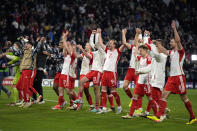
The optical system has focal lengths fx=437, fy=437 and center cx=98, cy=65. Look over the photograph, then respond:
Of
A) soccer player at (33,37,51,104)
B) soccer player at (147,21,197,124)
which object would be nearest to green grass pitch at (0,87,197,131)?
soccer player at (147,21,197,124)

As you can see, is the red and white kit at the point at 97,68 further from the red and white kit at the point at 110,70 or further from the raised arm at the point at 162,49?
the raised arm at the point at 162,49

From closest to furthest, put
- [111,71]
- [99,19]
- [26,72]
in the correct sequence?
[111,71], [26,72], [99,19]

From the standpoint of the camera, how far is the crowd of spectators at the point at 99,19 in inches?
1224

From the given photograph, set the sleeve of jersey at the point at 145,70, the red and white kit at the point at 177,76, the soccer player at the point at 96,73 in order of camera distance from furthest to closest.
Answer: the soccer player at the point at 96,73
the sleeve of jersey at the point at 145,70
the red and white kit at the point at 177,76

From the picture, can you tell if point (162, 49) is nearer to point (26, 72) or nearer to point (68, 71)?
point (68, 71)

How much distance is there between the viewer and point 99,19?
3447cm

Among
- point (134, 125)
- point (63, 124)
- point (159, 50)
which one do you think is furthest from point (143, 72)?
point (63, 124)

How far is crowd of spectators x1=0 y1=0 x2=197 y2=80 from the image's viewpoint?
3108 centimetres

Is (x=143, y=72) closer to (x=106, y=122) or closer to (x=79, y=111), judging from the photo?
(x=106, y=122)

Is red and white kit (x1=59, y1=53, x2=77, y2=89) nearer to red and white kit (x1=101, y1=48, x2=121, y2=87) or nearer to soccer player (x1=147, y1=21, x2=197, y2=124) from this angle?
red and white kit (x1=101, y1=48, x2=121, y2=87)

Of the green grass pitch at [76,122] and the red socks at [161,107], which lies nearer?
the green grass pitch at [76,122]

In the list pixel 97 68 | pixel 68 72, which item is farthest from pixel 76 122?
pixel 68 72

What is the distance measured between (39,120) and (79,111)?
9.78 feet

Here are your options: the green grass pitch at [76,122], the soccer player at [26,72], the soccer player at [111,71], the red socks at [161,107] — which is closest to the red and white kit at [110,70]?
the soccer player at [111,71]
